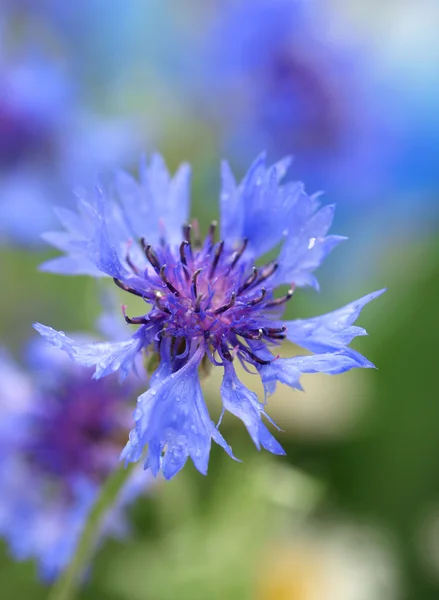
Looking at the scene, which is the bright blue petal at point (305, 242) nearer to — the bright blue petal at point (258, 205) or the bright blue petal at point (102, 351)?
the bright blue petal at point (258, 205)

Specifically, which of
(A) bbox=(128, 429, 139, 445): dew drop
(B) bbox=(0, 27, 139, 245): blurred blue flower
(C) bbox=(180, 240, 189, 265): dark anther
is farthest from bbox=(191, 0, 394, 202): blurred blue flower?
(A) bbox=(128, 429, 139, 445): dew drop

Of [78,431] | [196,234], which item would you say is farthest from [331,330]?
[78,431]

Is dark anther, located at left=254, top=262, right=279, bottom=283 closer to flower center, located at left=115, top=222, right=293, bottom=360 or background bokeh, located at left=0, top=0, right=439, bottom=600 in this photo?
flower center, located at left=115, top=222, right=293, bottom=360

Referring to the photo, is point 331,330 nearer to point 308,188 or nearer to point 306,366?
point 306,366

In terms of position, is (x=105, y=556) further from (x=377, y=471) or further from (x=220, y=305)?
(x=220, y=305)

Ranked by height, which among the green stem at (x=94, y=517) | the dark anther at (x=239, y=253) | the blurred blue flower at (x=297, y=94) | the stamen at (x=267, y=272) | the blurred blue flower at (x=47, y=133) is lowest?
the green stem at (x=94, y=517)

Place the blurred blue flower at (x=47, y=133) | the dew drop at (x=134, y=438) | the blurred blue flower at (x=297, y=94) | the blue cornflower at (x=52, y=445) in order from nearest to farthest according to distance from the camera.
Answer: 1. the dew drop at (x=134, y=438)
2. the blue cornflower at (x=52, y=445)
3. the blurred blue flower at (x=47, y=133)
4. the blurred blue flower at (x=297, y=94)

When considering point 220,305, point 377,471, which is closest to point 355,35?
point 377,471

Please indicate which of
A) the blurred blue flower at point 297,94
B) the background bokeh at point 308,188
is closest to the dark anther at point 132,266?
the background bokeh at point 308,188
